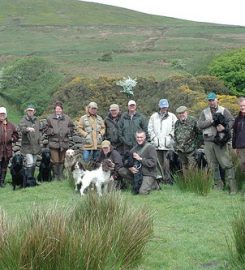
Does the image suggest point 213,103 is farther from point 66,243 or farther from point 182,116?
point 66,243

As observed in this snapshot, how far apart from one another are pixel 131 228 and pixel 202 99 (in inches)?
407

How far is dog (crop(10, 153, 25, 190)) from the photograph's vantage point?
12.4 m

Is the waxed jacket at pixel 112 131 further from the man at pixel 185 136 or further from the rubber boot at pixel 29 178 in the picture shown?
the rubber boot at pixel 29 178

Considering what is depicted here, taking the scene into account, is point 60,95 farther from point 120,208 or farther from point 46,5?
point 46,5

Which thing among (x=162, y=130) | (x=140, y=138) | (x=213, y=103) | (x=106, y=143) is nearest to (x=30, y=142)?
(x=106, y=143)

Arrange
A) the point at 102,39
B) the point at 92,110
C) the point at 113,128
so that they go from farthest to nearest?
the point at 102,39 < the point at 92,110 < the point at 113,128

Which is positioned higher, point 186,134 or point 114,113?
point 114,113

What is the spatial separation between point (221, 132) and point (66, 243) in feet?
18.6

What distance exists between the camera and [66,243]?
5559 mm

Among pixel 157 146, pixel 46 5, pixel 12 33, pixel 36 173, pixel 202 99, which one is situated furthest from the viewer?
pixel 46 5

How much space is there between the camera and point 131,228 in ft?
21.3

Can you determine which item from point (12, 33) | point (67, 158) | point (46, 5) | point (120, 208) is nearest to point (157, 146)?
point (67, 158)

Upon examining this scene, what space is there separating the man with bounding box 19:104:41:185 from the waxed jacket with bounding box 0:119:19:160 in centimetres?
19

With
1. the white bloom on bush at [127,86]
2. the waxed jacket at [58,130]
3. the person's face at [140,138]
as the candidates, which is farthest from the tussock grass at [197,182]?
the white bloom on bush at [127,86]
